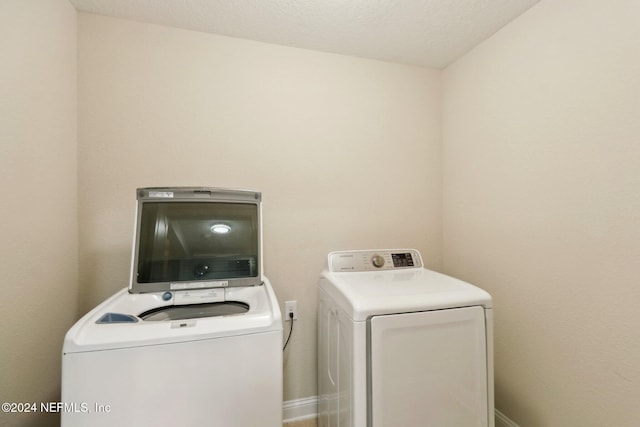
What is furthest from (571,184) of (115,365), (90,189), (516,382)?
(90,189)

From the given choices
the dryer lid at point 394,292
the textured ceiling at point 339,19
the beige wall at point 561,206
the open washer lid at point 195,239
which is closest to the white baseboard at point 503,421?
the beige wall at point 561,206

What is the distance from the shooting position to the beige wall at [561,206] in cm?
96

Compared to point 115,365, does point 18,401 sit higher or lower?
lower

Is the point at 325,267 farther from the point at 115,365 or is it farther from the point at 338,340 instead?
the point at 115,365

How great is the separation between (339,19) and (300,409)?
229cm

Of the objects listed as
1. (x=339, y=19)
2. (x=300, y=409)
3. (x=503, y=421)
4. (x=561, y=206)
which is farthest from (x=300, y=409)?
(x=339, y=19)

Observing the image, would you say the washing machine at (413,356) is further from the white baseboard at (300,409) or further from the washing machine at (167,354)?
the white baseboard at (300,409)

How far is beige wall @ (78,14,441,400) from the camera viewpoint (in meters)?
1.34

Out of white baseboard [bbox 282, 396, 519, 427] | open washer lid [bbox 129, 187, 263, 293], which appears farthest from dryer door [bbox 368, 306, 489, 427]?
white baseboard [bbox 282, 396, 519, 427]

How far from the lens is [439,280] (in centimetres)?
131

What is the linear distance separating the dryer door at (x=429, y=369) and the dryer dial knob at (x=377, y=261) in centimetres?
54

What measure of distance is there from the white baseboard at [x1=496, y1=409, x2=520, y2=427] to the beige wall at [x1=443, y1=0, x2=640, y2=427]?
0.13ft

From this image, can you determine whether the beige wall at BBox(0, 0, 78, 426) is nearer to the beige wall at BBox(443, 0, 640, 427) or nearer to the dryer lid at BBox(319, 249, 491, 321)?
the dryer lid at BBox(319, 249, 491, 321)

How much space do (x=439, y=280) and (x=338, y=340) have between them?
23.7 inches
